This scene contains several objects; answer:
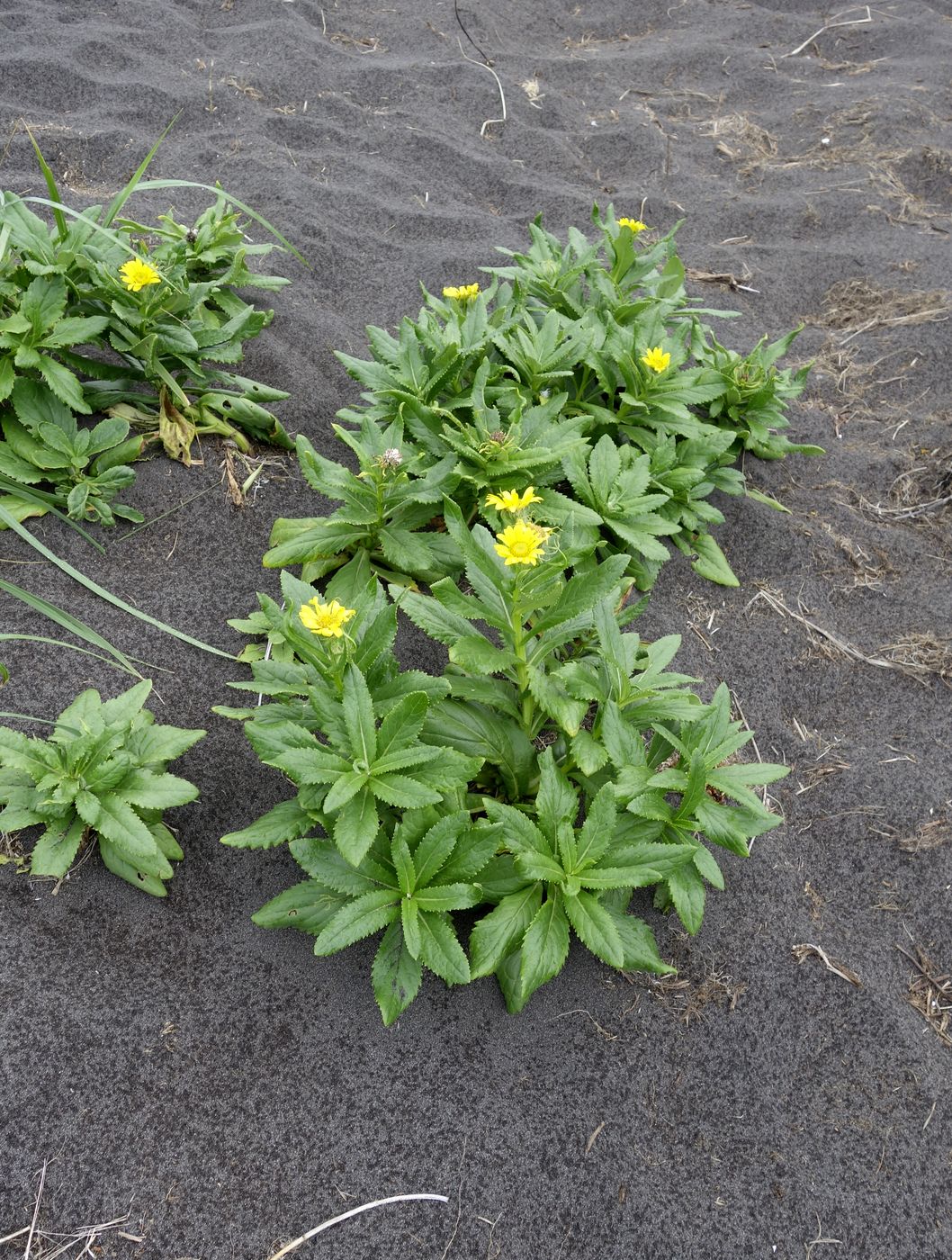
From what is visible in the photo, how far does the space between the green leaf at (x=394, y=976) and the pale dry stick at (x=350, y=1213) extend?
293 mm

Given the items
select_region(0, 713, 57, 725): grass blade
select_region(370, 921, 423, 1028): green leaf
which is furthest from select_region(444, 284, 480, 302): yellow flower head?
select_region(370, 921, 423, 1028): green leaf

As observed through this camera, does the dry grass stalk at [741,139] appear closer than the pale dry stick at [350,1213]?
No

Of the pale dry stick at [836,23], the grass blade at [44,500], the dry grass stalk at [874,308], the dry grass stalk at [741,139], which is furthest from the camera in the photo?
the pale dry stick at [836,23]

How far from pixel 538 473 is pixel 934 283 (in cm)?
266

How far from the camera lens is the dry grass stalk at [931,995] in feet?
6.55

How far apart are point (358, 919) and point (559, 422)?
1.62 m

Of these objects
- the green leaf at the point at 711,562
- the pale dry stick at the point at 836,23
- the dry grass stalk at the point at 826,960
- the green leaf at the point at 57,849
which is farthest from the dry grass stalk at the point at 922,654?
the pale dry stick at the point at 836,23

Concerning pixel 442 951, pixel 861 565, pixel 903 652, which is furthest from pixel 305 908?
pixel 861 565

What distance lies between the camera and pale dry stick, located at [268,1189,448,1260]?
156 cm

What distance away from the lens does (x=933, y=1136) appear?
183cm

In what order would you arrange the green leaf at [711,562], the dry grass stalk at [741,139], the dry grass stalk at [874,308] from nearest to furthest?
the green leaf at [711,562]
the dry grass stalk at [874,308]
the dry grass stalk at [741,139]

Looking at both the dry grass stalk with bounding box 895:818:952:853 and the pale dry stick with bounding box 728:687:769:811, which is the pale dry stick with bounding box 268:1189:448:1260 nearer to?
the pale dry stick with bounding box 728:687:769:811

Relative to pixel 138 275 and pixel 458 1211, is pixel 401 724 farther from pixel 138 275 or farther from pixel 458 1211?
pixel 138 275

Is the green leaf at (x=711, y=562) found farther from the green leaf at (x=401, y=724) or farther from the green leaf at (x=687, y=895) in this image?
the green leaf at (x=401, y=724)
